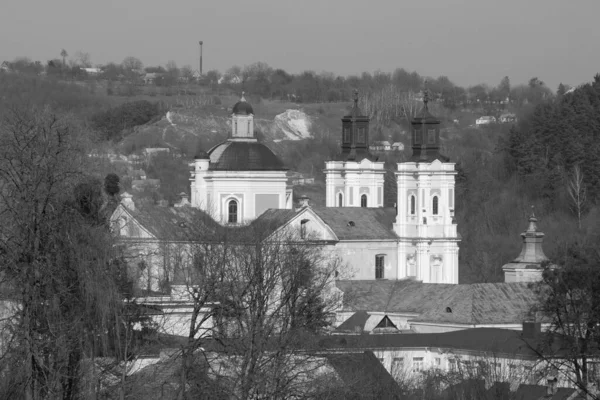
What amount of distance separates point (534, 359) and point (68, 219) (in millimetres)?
A: 18027

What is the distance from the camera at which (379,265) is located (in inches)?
2933

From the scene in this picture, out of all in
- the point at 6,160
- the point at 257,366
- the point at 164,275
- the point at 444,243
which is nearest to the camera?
the point at 6,160

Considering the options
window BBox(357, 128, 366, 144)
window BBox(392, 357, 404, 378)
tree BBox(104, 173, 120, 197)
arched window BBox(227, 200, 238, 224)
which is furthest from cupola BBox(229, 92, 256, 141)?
tree BBox(104, 173, 120, 197)

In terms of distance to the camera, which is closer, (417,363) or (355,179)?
(417,363)

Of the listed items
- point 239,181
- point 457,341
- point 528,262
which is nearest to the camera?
point 457,341

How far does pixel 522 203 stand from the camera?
102375mm

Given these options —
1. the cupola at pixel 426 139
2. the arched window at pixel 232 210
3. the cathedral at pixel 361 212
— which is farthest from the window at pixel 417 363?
the cupola at pixel 426 139

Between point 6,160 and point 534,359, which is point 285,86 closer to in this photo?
point 534,359

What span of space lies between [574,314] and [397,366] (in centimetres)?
881

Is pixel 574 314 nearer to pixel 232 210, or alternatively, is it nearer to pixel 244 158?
pixel 232 210

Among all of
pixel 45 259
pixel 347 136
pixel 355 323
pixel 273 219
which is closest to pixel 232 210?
pixel 273 219

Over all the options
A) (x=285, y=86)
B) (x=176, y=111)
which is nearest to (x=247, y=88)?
(x=285, y=86)

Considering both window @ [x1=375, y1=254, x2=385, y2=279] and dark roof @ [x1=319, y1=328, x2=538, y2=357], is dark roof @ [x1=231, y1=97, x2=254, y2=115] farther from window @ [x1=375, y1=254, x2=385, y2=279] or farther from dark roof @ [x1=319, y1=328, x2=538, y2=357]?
dark roof @ [x1=319, y1=328, x2=538, y2=357]

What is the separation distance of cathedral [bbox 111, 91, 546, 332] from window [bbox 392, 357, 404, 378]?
12.6 meters
